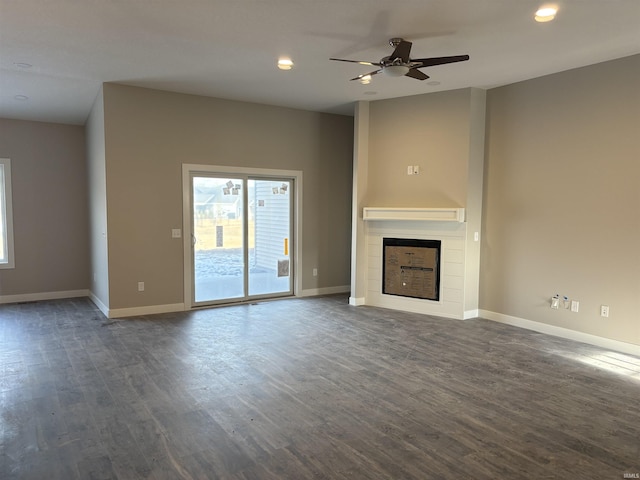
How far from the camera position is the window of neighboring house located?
21.8ft

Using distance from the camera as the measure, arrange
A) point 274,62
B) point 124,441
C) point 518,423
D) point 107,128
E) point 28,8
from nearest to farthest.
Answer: point 124,441, point 518,423, point 28,8, point 274,62, point 107,128

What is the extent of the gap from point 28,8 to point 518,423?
14.9ft

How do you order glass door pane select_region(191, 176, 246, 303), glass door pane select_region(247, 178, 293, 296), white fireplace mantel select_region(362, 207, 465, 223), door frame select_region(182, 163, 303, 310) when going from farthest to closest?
1. glass door pane select_region(247, 178, 293, 296)
2. glass door pane select_region(191, 176, 246, 303)
3. door frame select_region(182, 163, 303, 310)
4. white fireplace mantel select_region(362, 207, 465, 223)

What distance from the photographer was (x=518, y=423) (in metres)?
2.88

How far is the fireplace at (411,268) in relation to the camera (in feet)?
19.0

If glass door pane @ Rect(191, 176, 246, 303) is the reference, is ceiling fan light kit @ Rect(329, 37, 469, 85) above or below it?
above

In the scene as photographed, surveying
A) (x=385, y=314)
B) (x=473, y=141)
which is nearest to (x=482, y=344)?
(x=385, y=314)

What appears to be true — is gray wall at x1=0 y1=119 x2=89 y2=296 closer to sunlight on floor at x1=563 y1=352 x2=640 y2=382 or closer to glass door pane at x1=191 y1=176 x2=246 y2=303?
glass door pane at x1=191 y1=176 x2=246 y2=303

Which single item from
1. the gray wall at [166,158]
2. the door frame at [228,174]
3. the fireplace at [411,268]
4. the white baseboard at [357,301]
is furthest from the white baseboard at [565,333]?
the gray wall at [166,158]

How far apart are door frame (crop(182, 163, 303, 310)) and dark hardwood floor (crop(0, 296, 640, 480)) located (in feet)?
3.67

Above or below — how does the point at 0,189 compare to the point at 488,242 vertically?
above

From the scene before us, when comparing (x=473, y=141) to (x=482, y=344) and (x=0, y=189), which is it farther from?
(x=0, y=189)

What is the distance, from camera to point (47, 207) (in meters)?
7.00

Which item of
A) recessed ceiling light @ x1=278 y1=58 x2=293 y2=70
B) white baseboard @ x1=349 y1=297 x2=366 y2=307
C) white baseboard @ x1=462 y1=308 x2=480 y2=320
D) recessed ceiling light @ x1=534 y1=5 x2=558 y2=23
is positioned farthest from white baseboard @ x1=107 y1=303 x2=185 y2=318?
recessed ceiling light @ x1=534 y1=5 x2=558 y2=23
